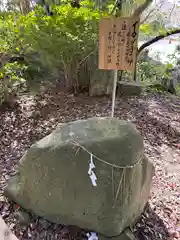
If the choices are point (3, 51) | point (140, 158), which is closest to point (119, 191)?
point (140, 158)

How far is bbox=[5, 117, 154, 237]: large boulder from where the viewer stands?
1.45 m

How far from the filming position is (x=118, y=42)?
2008mm

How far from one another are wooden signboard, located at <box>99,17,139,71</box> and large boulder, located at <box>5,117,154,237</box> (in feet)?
2.07

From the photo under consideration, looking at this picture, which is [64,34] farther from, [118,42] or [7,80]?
[118,42]

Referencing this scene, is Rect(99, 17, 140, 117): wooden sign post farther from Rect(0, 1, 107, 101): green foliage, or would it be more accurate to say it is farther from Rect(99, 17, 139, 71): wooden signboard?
Rect(0, 1, 107, 101): green foliage

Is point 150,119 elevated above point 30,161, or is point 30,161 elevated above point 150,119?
point 30,161

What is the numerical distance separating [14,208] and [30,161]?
1.47ft

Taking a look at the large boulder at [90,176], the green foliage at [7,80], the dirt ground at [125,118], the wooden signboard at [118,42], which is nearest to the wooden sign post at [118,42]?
the wooden signboard at [118,42]

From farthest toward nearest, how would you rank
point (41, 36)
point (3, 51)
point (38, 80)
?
point (38, 80), point (3, 51), point (41, 36)

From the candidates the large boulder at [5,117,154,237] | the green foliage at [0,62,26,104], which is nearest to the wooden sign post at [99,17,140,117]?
the large boulder at [5,117,154,237]

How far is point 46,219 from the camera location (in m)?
1.67

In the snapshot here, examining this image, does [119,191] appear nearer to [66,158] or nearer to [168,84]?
[66,158]

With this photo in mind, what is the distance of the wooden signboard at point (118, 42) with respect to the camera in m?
1.96

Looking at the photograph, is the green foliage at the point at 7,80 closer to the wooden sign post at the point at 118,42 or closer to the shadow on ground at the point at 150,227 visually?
the wooden sign post at the point at 118,42
